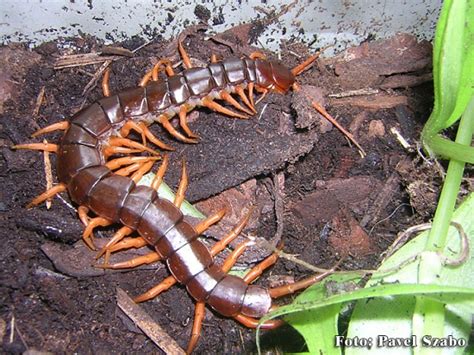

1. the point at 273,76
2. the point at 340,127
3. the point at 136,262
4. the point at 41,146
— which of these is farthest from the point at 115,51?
the point at 340,127

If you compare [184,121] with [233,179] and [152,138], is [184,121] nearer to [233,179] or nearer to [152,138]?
[152,138]

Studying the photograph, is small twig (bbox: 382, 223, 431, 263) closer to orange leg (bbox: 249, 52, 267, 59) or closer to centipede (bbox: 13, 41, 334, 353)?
centipede (bbox: 13, 41, 334, 353)

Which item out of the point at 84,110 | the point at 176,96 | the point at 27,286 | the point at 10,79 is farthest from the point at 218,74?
the point at 27,286

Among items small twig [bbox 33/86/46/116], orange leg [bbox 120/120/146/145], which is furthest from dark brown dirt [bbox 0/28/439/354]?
orange leg [bbox 120/120/146/145]

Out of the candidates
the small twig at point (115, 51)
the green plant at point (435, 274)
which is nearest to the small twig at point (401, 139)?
the green plant at point (435, 274)

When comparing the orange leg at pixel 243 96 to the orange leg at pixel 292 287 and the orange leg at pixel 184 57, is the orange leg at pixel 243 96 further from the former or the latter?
the orange leg at pixel 292 287

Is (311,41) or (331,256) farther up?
(311,41)

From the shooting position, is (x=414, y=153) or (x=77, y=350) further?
(x=414, y=153)

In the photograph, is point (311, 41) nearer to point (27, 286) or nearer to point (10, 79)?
point (10, 79)
